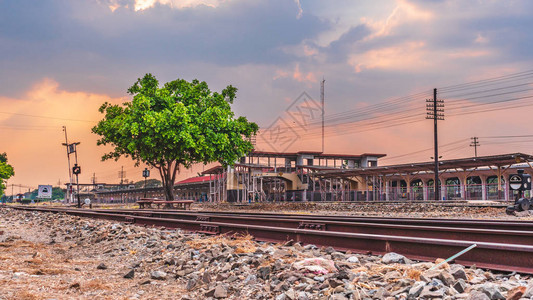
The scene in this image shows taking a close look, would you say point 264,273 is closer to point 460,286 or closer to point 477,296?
point 460,286

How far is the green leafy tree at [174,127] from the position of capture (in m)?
28.7

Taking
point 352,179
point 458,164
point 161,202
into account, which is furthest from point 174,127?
point 352,179

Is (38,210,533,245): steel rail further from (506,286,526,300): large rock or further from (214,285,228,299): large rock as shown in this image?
(214,285,228,299): large rock

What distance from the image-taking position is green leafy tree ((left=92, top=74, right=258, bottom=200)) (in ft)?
94.2

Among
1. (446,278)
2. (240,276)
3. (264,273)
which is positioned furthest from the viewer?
(240,276)

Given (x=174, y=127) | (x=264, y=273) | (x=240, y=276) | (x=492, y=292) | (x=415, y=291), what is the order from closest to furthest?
(x=492, y=292), (x=415, y=291), (x=264, y=273), (x=240, y=276), (x=174, y=127)

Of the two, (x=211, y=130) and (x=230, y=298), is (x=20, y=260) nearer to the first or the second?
(x=230, y=298)

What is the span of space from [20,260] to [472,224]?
990 centimetres

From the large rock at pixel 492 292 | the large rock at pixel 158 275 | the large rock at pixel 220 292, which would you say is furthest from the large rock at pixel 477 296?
the large rock at pixel 158 275

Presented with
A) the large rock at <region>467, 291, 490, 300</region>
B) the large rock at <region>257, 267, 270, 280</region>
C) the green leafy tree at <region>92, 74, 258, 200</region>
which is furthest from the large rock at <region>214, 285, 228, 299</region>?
the green leafy tree at <region>92, 74, 258, 200</region>

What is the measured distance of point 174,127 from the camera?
28.9m

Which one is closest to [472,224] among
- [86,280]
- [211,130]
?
[86,280]

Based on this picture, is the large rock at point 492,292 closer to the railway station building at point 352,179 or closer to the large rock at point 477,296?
the large rock at point 477,296

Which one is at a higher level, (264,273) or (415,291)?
(415,291)
